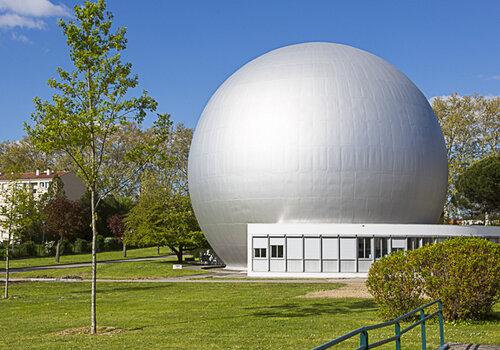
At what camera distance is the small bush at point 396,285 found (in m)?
19.6

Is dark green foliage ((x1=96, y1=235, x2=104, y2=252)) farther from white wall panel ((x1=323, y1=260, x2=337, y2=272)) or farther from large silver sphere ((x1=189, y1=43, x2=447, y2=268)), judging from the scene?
white wall panel ((x1=323, y1=260, x2=337, y2=272))

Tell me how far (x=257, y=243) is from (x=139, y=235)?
1488cm

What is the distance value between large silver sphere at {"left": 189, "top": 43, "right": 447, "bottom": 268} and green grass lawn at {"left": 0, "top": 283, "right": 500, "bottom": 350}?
12.0m

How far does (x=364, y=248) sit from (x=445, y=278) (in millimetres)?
26824

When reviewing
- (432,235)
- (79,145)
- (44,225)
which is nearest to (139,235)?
(432,235)

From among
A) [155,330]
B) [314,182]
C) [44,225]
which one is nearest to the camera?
[155,330]

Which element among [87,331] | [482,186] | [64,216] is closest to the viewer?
[87,331]

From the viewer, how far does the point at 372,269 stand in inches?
801

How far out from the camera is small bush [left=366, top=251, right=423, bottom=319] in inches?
770

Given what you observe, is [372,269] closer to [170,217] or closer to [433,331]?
[433,331]

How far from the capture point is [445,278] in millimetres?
19031

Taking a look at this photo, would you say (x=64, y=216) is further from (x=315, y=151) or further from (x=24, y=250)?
(x=315, y=151)

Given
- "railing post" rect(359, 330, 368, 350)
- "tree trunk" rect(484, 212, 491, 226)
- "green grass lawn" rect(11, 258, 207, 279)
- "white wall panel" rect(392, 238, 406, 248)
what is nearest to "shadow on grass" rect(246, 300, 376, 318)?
"railing post" rect(359, 330, 368, 350)

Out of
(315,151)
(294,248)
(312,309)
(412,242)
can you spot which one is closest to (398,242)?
(412,242)
